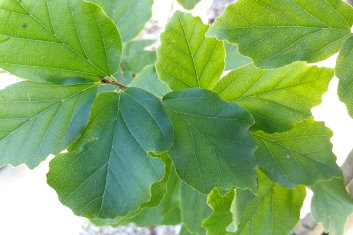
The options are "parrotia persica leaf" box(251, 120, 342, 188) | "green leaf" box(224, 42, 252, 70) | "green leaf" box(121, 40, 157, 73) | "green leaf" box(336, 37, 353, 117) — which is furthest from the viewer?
"green leaf" box(121, 40, 157, 73)

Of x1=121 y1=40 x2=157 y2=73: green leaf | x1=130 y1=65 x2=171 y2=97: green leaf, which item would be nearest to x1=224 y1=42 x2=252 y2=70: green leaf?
x1=130 y1=65 x2=171 y2=97: green leaf

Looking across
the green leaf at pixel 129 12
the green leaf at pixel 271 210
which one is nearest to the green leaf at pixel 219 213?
the green leaf at pixel 271 210

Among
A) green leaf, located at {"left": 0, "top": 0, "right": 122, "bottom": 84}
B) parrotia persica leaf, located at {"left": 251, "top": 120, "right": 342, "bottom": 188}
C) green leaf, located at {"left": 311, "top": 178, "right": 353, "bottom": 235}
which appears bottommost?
green leaf, located at {"left": 311, "top": 178, "right": 353, "bottom": 235}

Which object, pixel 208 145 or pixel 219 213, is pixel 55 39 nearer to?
pixel 208 145

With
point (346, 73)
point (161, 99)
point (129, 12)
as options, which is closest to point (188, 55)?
point (161, 99)

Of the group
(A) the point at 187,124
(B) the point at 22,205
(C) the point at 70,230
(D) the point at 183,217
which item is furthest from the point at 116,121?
(B) the point at 22,205

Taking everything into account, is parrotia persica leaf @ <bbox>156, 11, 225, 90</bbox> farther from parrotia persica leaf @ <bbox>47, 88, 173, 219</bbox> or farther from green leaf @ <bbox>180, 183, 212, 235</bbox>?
green leaf @ <bbox>180, 183, 212, 235</bbox>
